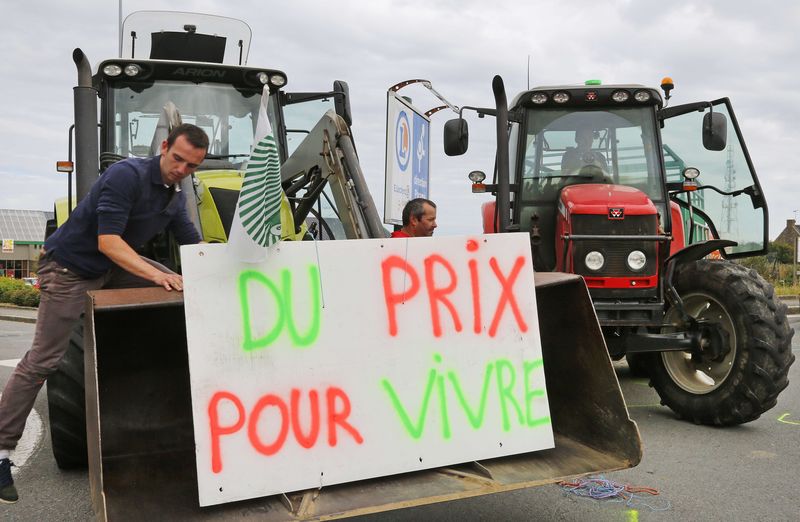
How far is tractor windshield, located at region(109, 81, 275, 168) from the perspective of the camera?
20.1 feet

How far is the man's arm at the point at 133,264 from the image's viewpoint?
332 centimetres

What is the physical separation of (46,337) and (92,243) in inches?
21.5

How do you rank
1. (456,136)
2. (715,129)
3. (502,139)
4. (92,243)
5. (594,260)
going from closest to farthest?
(92,243)
(502,139)
(594,260)
(715,129)
(456,136)

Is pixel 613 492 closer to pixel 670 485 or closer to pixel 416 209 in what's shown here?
pixel 670 485

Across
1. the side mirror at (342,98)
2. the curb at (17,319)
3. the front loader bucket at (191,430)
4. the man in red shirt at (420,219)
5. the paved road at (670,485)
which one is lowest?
the curb at (17,319)

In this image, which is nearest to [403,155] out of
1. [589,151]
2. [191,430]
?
[589,151]

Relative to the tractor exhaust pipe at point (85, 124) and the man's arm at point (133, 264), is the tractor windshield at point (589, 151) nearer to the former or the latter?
the tractor exhaust pipe at point (85, 124)

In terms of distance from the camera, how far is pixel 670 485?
4328mm

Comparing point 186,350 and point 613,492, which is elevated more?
point 186,350

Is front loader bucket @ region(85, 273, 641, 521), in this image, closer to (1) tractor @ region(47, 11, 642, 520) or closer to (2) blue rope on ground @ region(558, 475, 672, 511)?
(1) tractor @ region(47, 11, 642, 520)

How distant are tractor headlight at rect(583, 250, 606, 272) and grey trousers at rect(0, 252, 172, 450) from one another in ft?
11.2

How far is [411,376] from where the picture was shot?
3.45m

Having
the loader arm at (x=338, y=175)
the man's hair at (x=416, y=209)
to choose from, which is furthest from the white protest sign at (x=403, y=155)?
the loader arm at (x=338, y=175)

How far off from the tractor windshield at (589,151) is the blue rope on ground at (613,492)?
10.2 feet
